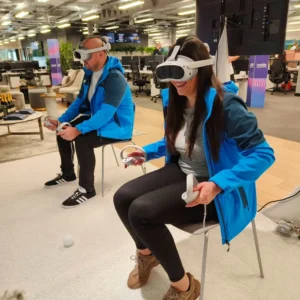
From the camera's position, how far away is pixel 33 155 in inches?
133

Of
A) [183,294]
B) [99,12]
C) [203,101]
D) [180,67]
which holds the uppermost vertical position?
[99,12]

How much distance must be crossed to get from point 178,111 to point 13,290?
123 cm

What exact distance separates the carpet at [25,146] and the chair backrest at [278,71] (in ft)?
18.6

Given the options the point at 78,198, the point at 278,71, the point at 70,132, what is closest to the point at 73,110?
the point at 70,132

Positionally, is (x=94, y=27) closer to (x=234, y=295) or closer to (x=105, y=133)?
(x=105, y=133)

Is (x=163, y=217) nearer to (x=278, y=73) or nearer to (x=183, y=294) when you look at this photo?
(x=183, y=294)

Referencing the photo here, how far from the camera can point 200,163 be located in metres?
1.32

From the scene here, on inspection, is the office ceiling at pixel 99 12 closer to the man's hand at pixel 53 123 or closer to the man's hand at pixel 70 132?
the man's hand at pixel 53 123

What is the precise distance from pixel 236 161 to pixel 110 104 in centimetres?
122

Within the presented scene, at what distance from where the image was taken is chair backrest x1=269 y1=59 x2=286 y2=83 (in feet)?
26.2

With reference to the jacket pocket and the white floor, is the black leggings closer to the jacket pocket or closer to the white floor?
the jacket pocket

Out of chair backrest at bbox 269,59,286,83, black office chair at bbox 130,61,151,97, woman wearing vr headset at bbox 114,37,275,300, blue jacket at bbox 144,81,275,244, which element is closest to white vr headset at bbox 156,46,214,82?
woman wearing vr headset at bbox 114,37,275,300

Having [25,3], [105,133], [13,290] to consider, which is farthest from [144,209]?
[25,3]

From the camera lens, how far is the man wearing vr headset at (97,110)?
2127mm
